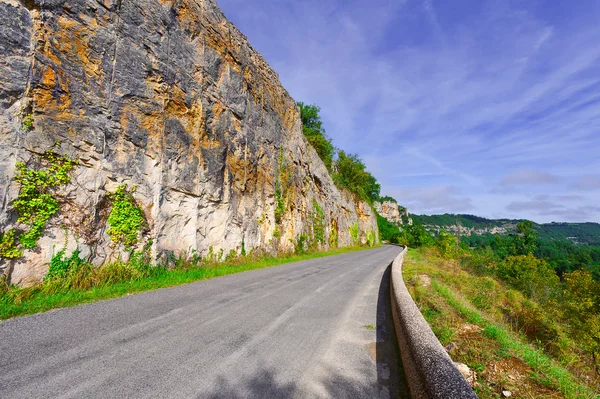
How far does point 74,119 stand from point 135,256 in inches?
170

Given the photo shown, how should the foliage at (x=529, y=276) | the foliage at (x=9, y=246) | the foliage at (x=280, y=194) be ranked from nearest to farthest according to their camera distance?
the foliage at (x=9, y=246) < the foliage at (x=280, y=194) < the foliage at (x=529, y=276)

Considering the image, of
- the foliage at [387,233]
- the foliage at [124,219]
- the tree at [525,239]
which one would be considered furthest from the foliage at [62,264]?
the foliage at [387,233]

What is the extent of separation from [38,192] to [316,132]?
108 ft

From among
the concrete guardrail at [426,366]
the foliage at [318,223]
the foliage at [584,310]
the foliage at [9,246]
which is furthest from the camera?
the foliage at [318,223]

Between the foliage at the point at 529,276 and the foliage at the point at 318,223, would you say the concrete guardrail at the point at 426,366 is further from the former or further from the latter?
the foliage at the point at 529,276

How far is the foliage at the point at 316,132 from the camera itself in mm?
35375

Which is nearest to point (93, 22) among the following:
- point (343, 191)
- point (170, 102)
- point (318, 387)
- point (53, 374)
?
point (170, 102)

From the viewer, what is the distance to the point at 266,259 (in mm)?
15875

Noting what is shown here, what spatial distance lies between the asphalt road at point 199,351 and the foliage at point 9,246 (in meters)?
2.40

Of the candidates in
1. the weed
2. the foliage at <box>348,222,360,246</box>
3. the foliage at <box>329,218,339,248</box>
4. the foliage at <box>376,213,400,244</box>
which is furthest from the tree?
the foliage at <box>329,218,339,248</box>

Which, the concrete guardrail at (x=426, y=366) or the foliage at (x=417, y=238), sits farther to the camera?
the foliage at (x=417, y=238)

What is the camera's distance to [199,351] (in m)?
3.44

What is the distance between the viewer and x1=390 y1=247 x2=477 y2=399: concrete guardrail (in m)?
2.14

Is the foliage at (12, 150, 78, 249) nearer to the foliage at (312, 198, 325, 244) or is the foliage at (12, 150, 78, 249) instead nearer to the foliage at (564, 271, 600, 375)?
the foliage at (564, 271, 600, 375)
